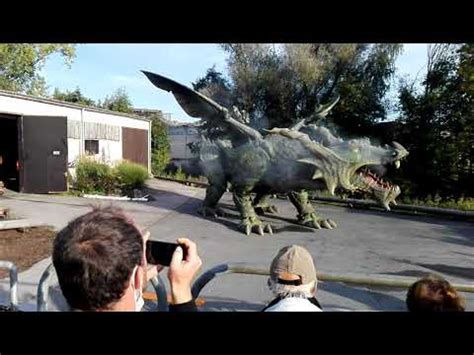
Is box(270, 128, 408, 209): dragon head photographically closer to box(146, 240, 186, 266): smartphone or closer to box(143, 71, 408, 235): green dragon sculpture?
box(143, 71, 408, 235): green dragon sculpture

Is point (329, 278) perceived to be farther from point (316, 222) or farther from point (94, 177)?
point (316, 222)

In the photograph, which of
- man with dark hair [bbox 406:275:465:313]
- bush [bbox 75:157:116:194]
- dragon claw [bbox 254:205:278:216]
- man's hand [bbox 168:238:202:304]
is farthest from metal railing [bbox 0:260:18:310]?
dragon claw [bbox 254:205:278:216]

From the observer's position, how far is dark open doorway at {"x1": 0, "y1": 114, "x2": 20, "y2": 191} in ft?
23.9

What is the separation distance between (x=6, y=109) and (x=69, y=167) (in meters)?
1.33

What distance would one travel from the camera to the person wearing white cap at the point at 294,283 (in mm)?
1424

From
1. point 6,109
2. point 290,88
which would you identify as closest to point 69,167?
point 6,109

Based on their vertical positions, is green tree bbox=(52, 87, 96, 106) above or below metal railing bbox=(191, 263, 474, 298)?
above

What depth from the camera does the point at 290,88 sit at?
8.66m

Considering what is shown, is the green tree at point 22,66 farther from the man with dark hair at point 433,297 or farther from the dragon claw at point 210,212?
the man with dark hair at point 433,297

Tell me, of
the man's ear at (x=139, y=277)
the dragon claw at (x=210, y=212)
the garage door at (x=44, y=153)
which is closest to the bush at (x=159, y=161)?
the dragon claw at (x=210, y=212)

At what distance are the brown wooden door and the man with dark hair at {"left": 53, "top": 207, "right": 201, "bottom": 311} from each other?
4.99 m

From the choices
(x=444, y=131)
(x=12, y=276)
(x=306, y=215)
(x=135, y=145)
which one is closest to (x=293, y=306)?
(x=12, y=276)

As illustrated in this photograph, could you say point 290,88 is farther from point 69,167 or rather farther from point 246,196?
point 69,167
